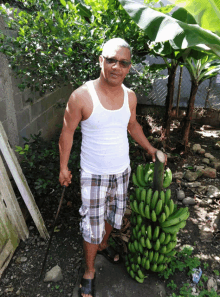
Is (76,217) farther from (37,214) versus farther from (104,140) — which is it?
(104,140)

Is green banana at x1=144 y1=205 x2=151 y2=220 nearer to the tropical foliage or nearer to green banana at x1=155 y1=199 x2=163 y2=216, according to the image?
green banana at x1=155 y1=199 x2=163 y2=216

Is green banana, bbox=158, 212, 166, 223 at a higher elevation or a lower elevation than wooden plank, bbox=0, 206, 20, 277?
higher

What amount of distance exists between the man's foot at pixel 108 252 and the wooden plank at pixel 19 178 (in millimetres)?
682

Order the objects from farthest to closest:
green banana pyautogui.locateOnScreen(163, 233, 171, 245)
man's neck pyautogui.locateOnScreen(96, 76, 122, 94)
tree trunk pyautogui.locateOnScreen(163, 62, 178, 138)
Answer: tree trunk pyautogui.locateOnScreen(163, 62, 178, 138), green banana pyautogui.locateOnScreen(163, 233, 171, 245), man's neck pyautogui.locateOnScreen(96, 76, 122, 94)

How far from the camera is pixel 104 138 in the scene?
2145 millimetres

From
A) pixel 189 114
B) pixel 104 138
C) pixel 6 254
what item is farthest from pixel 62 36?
pixel 189 114

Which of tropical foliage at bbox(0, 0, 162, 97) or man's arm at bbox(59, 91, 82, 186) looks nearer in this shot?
man's arm at bbox(59, 91, 82, 186)

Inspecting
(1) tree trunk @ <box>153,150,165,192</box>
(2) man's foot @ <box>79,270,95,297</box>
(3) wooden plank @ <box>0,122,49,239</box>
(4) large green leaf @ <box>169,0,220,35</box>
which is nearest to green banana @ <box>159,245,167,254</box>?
(1) tree trunk @ <box>153,150,165,192</box>

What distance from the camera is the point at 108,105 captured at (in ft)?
6.88

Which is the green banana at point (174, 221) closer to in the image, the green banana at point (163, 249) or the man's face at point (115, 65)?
the green banana at point (163, 249)

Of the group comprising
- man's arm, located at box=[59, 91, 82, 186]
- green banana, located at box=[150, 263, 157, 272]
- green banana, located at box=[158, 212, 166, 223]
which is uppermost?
man's arm, located at box=[59, 91, 82, 186]

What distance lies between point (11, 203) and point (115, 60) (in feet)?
5.95

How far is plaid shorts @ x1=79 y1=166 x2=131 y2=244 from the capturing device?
2.27 metres

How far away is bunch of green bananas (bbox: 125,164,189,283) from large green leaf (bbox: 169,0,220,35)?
5.42 feet
